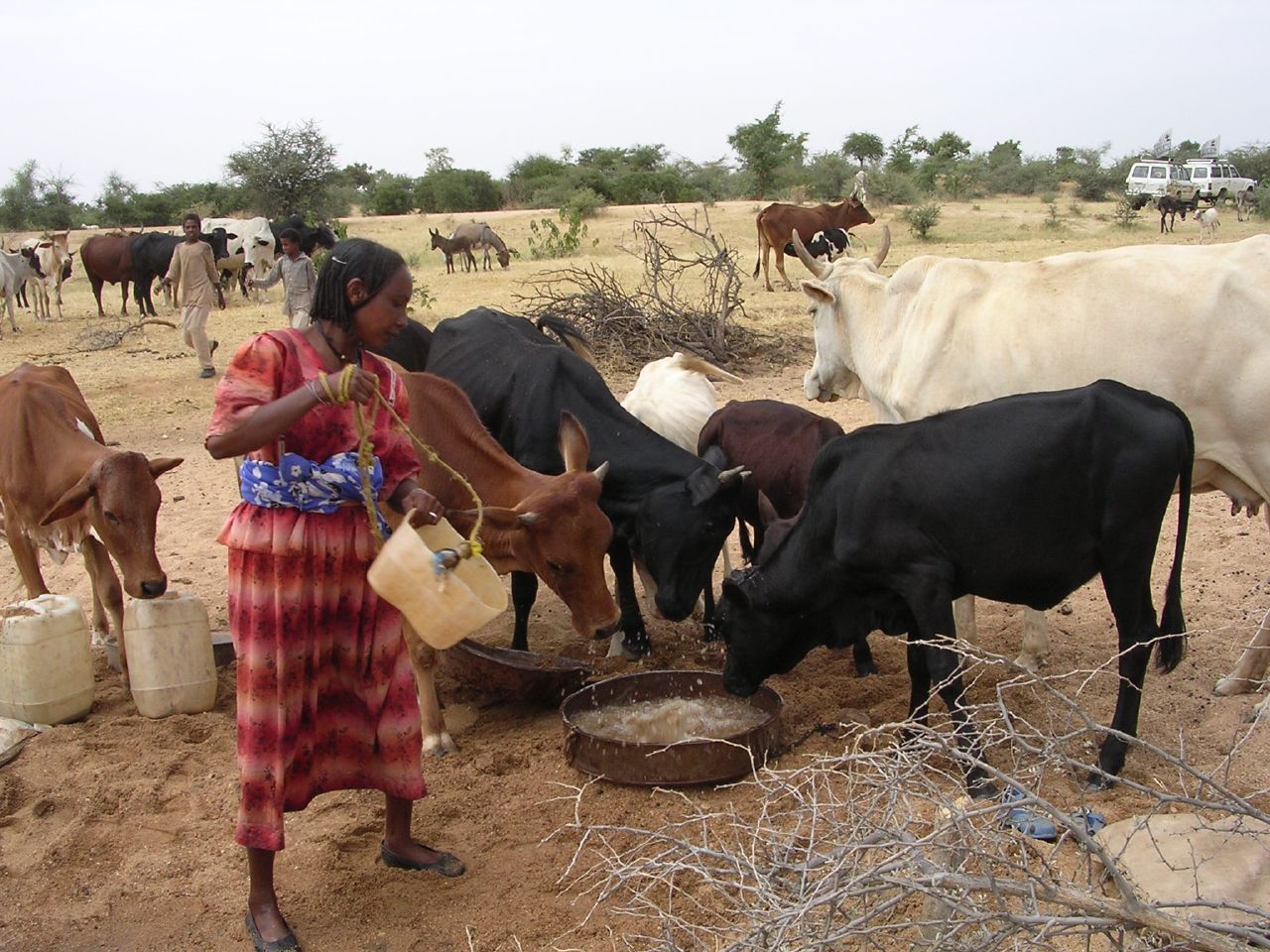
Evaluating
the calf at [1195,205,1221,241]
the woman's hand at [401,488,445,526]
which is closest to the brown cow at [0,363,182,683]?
the woman's hand at [401,488,445,526]

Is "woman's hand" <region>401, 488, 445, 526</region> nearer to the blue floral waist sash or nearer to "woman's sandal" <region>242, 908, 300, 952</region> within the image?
the blue floral waist sash

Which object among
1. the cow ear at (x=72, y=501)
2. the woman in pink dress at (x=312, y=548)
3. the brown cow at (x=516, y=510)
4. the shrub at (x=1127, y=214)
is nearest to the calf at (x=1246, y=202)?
the shrub at (x=1127, y=214)

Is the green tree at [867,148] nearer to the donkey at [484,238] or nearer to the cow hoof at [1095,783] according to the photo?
the donkey at [484,238]

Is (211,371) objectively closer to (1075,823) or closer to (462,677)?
(462,677)

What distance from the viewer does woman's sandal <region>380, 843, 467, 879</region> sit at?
398 centimetres

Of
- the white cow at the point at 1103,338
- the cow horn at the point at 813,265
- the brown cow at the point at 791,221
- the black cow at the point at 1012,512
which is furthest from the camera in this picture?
the brown cow at the point at 791,221

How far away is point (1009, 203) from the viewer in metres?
40.1

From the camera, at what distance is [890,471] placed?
4449 mm

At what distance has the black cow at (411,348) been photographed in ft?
23.9

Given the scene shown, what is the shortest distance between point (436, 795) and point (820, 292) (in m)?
3.62

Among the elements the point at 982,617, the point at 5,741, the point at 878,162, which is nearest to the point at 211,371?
the point at 5,741

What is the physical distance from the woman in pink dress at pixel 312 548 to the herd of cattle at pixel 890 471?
3.24ft

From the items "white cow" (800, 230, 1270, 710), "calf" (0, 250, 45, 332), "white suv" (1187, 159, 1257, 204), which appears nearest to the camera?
"white cow" (800, 230, 1270, 710)

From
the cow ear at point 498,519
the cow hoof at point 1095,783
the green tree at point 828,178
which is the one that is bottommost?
the cow hoof at point 1095,783
